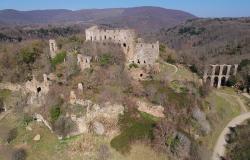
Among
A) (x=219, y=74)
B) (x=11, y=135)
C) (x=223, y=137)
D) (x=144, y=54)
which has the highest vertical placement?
(x=144, y=54)

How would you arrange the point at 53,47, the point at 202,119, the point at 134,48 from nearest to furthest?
the point at 202,119, the point at 134,48, the point at 53,47

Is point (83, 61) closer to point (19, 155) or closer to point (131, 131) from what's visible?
point (131, 131)

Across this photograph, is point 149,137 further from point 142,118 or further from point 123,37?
point 123,37

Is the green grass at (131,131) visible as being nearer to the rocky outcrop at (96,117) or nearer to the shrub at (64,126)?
the rocky outcrop at (96,117)

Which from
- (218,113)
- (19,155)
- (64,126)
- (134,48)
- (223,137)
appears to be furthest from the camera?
(134,48)

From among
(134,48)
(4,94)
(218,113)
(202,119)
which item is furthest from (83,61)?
(218,113)

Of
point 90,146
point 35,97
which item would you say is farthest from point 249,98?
point 35,97

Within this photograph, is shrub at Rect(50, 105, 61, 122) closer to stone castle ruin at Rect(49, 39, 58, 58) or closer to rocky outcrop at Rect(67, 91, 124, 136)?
rocky outcrop at Rect(67, 91, 124, 136)
